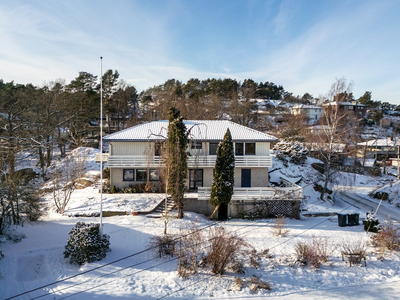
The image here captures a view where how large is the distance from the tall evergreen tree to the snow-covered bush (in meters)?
19.7

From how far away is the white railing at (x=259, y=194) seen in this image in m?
20.1

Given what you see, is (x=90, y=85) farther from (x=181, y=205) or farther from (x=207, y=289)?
(x=207, y=289)

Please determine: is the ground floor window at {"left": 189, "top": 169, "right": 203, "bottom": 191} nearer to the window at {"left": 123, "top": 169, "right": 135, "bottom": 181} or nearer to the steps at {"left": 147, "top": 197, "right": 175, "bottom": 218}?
the steps at {"left": 147, "top": 197, "right": 175, "bottom": 218}

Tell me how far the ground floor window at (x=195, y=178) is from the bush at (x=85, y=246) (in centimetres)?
1070

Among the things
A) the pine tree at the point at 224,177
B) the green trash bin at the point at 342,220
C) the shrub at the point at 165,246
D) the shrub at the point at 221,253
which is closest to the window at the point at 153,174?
the pine tree at the point at 224,177

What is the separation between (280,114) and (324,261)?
49131 millimetres

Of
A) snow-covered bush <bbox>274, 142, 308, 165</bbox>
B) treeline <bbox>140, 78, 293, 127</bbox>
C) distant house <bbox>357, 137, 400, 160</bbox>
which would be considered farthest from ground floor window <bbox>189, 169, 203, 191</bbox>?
distant house <bbox>357, 137, 400, 160</bbox>

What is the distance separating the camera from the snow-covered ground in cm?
1094

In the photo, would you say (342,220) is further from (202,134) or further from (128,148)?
(128,148)

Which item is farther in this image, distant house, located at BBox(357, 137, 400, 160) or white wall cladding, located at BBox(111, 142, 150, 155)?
distant house, located at BBox(357, 137, 400, 160)

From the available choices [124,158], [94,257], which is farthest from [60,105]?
[94,257]

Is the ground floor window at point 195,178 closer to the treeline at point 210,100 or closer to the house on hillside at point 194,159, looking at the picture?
the house on hillside at point 194,159

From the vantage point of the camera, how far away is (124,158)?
73.4 feet

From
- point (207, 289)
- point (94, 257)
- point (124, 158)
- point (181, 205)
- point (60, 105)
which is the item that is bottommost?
point (207, 289)
